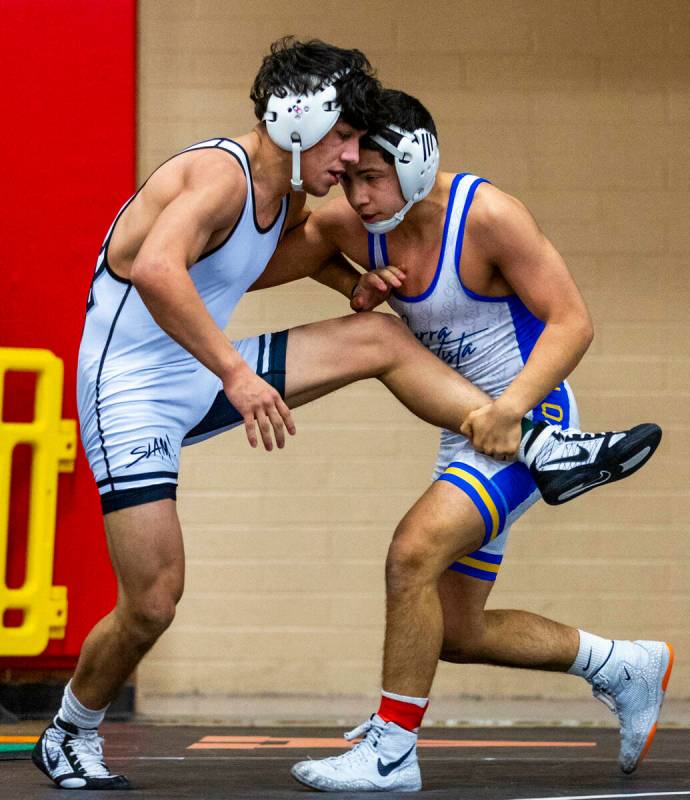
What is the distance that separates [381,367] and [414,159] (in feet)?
1.61

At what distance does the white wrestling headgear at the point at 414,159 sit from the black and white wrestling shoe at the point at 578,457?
0.63m

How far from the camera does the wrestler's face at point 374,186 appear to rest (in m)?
3.21

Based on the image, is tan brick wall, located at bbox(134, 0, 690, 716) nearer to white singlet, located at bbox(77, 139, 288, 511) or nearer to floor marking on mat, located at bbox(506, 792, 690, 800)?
white singlet, located at bbox(77, 139, 288, 511)

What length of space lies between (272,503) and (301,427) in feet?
1.00

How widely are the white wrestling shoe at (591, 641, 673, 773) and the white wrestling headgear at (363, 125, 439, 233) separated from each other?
1.26 m

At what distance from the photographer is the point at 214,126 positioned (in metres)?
5.15

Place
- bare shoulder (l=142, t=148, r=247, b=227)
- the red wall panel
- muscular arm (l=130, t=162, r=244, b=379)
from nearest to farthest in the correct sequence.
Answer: muscular arm (l=130, t=162, r=244, b=379) → bare shoulder (l=142, t=148, r=247, b=227) → the red wall panel

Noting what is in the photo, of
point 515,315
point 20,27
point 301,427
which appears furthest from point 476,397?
point 20,27

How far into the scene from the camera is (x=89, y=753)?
3217mm

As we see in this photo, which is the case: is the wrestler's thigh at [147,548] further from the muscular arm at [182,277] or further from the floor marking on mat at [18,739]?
the floor marking on mat at [18,739]

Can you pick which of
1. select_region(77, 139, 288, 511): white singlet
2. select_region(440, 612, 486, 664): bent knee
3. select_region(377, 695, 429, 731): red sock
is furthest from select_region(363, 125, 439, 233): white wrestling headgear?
select_region(377, 695, 429, 731): red sock

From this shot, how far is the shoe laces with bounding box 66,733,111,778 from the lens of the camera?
125 inches

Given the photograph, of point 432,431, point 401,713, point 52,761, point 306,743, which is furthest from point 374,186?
point 432,431

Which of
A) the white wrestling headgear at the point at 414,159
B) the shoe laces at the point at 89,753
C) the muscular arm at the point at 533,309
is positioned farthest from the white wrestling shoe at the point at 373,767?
the white wrestling headgear at the point at 414,159
